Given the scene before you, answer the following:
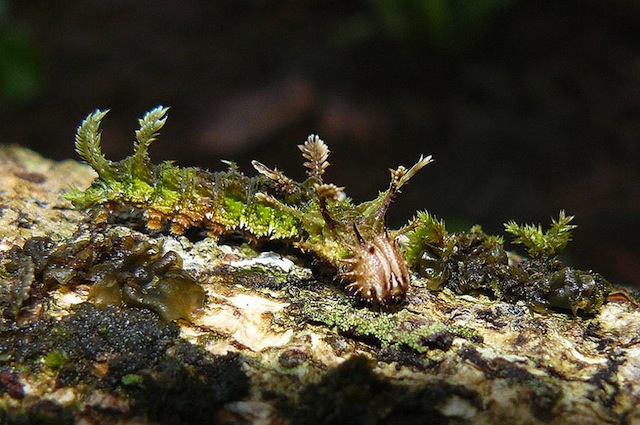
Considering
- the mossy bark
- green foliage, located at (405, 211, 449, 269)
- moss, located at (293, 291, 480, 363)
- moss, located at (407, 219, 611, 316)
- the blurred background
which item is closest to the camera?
the mossy bark

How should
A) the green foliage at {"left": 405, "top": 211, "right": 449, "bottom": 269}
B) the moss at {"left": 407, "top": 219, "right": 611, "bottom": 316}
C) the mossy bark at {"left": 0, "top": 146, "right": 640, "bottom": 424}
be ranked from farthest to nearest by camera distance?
1. the green foliage at {"left": 405, "top": 211, "right": 449, "bottom": 269}
2. the moss at {"left": 407, "top": 219, "right": 611, "bottom": 316}
3. the mossy bark at {"left": 0, "top": 146, "right": 640, "bottom": 424}

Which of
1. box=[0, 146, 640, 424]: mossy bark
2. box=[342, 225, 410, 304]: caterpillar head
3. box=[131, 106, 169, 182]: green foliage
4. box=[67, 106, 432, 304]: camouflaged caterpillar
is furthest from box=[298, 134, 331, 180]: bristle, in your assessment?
box=[131, 106, 169, 182]: green foliage

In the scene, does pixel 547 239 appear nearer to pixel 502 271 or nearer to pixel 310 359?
pixel 502 271

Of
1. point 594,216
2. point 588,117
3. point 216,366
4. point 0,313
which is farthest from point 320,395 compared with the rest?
point 588,117

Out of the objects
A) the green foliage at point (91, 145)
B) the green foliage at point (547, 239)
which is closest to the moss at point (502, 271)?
the green foliage at point (547, 239)

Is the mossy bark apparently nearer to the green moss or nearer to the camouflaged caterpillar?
the green moss
